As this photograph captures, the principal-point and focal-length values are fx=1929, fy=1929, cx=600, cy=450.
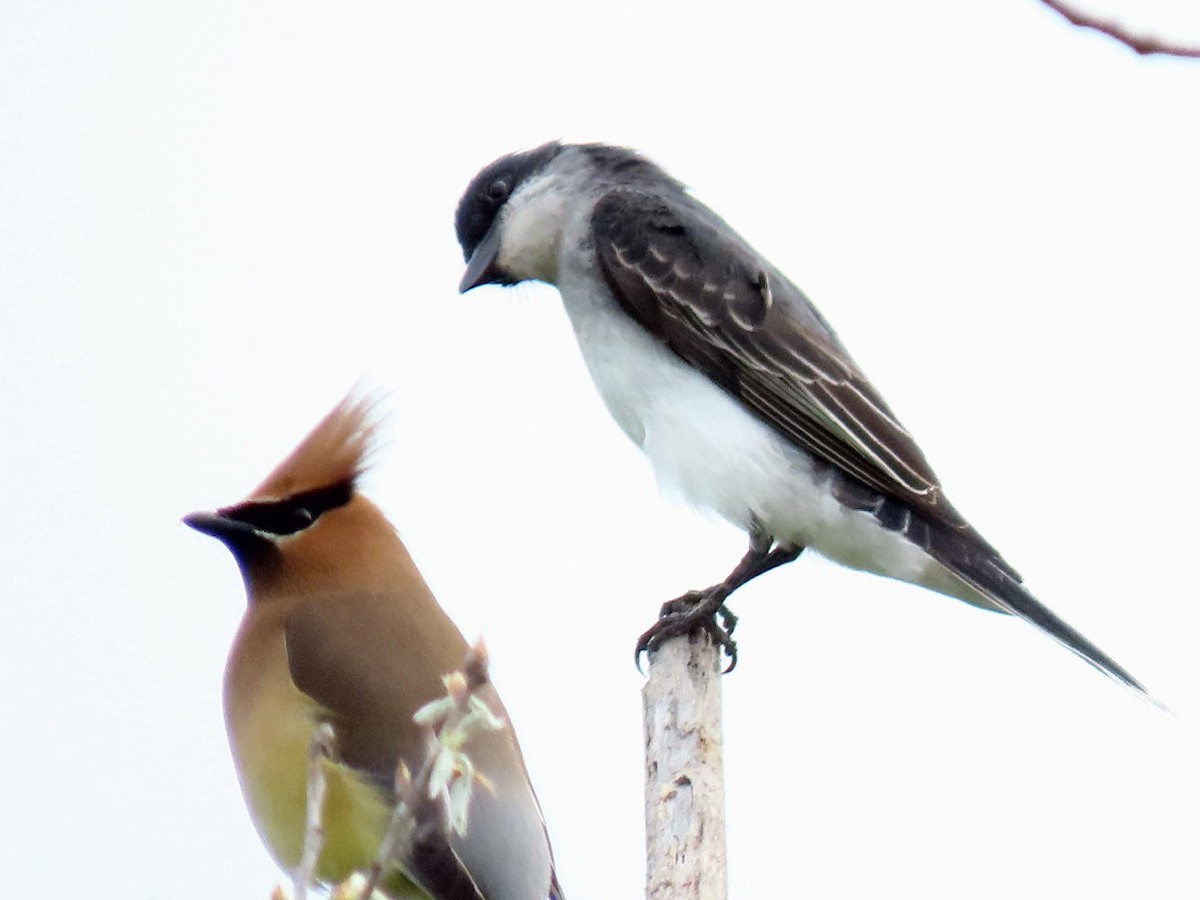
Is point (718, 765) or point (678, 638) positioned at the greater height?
point (678, 638)

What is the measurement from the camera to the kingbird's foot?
477cm

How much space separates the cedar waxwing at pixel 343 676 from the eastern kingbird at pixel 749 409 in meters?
0.66

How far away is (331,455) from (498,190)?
1960mm

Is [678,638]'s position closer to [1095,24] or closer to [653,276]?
[653,276]

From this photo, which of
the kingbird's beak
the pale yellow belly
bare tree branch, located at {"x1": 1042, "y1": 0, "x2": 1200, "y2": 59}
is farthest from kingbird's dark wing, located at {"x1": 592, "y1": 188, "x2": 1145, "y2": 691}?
bare tree branch, located at {"x1": 1042, "y1": 0, "x2": 1200, "y2": 59}

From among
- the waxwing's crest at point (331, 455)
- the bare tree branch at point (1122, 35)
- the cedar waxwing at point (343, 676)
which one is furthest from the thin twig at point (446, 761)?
the waxwing's crest at point (331, 455)

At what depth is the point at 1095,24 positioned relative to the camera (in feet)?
6.66

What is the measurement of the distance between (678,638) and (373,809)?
827mm

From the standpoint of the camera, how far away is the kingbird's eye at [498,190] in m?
6.72

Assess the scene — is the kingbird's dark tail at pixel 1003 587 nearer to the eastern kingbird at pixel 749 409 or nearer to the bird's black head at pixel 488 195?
the eastern kingbird at pixel 749 409

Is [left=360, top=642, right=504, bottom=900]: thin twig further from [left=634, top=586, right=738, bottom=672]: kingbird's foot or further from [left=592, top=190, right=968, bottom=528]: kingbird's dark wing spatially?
[left=592, top=190, right=968, bottom=528]: kingbird's dark wing

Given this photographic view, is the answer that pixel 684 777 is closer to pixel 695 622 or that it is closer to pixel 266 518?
pixel 695 622

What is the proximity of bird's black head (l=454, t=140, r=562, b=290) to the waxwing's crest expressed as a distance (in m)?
1.64

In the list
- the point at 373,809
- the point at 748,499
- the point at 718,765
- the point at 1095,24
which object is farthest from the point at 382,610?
the point at 1095,24
